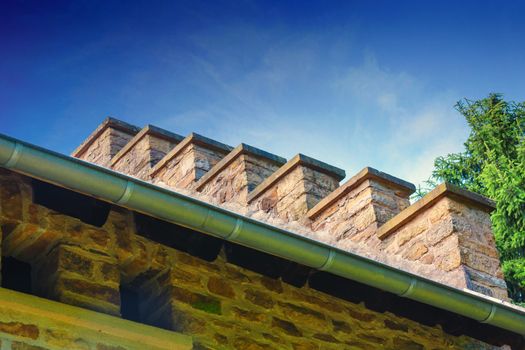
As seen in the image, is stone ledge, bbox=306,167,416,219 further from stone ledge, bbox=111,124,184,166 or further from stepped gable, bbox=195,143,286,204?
stone ledge, bbox=111,124,184,166

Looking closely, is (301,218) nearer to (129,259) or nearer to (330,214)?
(330,214)

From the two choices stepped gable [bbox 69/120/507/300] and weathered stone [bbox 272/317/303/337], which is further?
stepped gable [bbox 69/120/507/300]

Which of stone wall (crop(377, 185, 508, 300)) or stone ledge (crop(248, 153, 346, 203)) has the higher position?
stone ledge (crop(248, 153, 346, 203))

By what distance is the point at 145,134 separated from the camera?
8.99 metres

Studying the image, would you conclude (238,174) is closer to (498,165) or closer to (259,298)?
(259,298)

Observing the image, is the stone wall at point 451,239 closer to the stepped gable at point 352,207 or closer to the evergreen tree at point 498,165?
the stepped gable at point 352,207

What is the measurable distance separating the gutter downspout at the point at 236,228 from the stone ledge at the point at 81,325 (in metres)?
0.52

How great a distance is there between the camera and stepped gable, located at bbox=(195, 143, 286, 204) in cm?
786

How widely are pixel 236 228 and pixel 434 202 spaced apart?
2.48m

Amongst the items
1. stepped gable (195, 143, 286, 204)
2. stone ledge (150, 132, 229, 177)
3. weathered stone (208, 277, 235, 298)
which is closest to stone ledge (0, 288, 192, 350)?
weathered stone (208, 277, 235, 298)

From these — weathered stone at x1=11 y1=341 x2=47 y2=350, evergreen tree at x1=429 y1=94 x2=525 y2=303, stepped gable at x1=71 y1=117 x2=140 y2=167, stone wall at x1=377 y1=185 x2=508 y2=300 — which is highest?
evergreen tree at x1=429 y1=94 x2=525 y2=303

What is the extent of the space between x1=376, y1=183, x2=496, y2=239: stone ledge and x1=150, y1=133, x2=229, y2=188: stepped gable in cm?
173

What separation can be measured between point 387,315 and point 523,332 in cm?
77

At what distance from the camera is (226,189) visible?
26.1 ft
